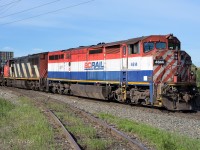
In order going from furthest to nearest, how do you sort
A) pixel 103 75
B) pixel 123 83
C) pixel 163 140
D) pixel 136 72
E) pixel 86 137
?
1. pixel 103 75
2. pixel 123 83
3. pixel 136 72
4. pixel 86 137
5. pixel 163 140

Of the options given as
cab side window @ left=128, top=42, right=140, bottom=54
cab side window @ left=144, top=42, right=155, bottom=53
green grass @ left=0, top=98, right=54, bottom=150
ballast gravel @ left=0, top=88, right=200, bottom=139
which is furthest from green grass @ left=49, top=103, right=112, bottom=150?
cab side window @ left=128, top=42, right=140, bottom=54

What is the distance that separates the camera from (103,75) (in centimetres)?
2062

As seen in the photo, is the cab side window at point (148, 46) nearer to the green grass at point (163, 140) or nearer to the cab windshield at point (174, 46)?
the cab windshield at point (174, 46)

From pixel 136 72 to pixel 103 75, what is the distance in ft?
12.1

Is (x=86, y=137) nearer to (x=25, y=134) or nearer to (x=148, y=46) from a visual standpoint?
(x=25, y=134)

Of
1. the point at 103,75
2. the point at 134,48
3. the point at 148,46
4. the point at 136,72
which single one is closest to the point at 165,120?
the point at 136,72

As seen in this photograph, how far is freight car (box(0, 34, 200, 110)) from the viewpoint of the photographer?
52.2 feet

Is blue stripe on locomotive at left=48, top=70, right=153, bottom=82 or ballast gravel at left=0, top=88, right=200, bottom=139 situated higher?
blue stripe on locomotive at left=48, top=70, right=153, bottom=82

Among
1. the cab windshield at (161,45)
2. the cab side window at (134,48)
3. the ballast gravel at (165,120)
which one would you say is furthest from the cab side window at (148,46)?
the ballast gravel at (165,120)

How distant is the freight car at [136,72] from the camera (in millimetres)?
15914

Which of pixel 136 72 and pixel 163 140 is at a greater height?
pixel 136 72

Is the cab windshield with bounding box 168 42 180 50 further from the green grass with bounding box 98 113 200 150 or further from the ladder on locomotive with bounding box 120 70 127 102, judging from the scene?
the green grass with bounding box 98 113 200 150

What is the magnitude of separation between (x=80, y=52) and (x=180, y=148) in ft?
54.5

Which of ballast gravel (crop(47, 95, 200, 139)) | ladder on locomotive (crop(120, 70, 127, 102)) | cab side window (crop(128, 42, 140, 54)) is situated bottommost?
ballast gravel (crop(47, 95, 200, 139))
